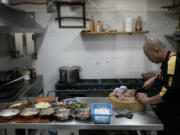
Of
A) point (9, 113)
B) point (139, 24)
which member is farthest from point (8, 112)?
point (139, 24)

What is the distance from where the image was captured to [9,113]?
1.71 meters

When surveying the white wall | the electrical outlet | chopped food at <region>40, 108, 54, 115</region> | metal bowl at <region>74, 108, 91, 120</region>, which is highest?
the electrical outlet

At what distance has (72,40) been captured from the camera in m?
3.25

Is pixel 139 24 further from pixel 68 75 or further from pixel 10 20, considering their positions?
pixel 10 20

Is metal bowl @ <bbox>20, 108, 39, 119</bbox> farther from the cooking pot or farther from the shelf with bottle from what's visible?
the shelf with bottle

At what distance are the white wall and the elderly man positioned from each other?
1.49 metres

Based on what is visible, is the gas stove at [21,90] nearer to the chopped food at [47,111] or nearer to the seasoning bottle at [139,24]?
the chopped food at [47,111]

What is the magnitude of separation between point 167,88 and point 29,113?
1274 mm

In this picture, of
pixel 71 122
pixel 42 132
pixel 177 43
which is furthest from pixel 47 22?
pixel 177 43

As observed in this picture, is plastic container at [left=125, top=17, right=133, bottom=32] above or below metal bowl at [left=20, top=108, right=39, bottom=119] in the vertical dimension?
above

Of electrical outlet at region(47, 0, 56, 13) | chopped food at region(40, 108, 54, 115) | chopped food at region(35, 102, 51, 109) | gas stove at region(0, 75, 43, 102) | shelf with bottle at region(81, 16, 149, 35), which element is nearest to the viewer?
chopped food at region(40, 108, 54, 115)

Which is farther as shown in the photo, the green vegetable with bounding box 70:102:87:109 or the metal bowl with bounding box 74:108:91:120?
the green vegetable with bounding box 70:102:87:109

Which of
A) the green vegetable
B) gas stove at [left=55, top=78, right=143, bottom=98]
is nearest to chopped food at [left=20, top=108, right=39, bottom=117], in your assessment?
the green vegetable

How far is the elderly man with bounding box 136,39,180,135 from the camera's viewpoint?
1.54 metres
